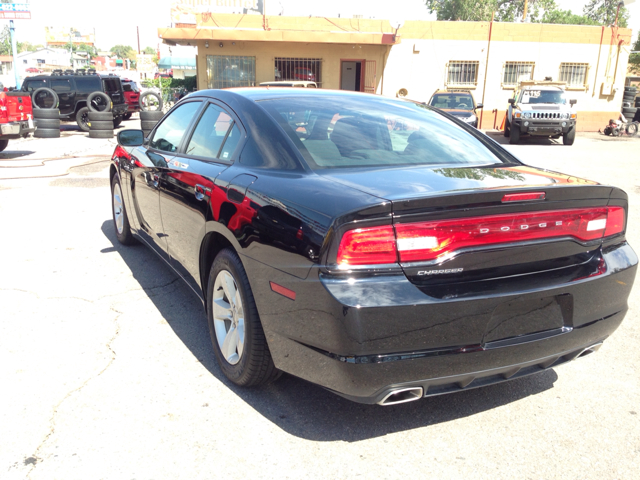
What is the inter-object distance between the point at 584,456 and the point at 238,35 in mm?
22089

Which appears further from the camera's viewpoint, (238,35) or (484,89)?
(484,89)

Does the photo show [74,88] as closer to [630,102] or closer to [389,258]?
[389,258]

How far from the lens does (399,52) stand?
24.6m

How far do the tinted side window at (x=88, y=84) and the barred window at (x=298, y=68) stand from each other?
7544 millimetres


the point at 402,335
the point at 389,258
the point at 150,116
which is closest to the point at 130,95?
the point at 150,116

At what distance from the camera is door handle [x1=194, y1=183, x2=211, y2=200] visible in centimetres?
312

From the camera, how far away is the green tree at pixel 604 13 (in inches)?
3002

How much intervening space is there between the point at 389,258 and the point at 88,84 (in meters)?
20.7

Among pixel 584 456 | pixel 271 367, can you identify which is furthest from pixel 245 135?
pixel 584 456

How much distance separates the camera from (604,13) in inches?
3071

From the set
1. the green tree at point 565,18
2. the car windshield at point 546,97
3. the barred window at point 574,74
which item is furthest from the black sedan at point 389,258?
the green tree at point 565,18

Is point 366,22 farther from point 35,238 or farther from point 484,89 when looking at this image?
point 35,238

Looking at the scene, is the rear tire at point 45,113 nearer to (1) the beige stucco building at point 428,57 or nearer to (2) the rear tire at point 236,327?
(1) the beige stucco building at point 428,57

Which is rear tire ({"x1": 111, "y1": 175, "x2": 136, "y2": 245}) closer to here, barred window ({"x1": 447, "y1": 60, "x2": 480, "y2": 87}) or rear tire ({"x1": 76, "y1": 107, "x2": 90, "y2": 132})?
rear tire ({"x1": 76, "y1": 107, "x2": 90, "y2": 132})
